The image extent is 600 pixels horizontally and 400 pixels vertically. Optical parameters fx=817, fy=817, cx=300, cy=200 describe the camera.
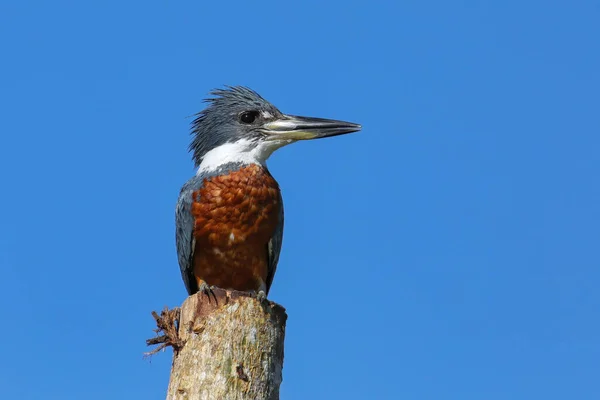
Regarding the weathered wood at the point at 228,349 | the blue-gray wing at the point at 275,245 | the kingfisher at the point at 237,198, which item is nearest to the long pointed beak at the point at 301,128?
the kingfisher at the point at 237,198

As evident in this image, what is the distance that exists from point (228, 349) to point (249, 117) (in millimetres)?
4107

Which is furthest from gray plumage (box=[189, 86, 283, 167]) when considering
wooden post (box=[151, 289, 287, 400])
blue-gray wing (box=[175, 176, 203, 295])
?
wooden post (box=[151, 289, 287, 400])

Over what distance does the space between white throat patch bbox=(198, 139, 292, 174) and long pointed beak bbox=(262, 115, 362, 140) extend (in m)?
0.10

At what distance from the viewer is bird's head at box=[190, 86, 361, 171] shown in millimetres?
9469

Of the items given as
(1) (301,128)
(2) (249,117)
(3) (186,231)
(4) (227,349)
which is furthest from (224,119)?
(4) (227,349)

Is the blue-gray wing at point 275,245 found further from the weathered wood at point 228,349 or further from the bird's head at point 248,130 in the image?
the weathered wood at point 228,349

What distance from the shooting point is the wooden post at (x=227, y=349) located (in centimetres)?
602

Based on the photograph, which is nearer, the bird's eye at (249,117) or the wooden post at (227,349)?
the wooden post at (227,349)

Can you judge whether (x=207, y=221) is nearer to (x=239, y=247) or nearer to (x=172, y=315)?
(x=239, y=247)

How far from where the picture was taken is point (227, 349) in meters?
6.15

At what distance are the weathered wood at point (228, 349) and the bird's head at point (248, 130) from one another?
9.89ft

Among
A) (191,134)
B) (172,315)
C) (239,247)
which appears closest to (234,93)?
(191,134)

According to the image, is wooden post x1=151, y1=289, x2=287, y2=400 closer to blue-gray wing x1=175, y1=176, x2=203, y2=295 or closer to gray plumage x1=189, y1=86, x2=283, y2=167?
blue-gray wing x1=175, y1=176, x2=203, y2=295

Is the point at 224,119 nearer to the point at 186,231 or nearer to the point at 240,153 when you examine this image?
the point at 240,153
